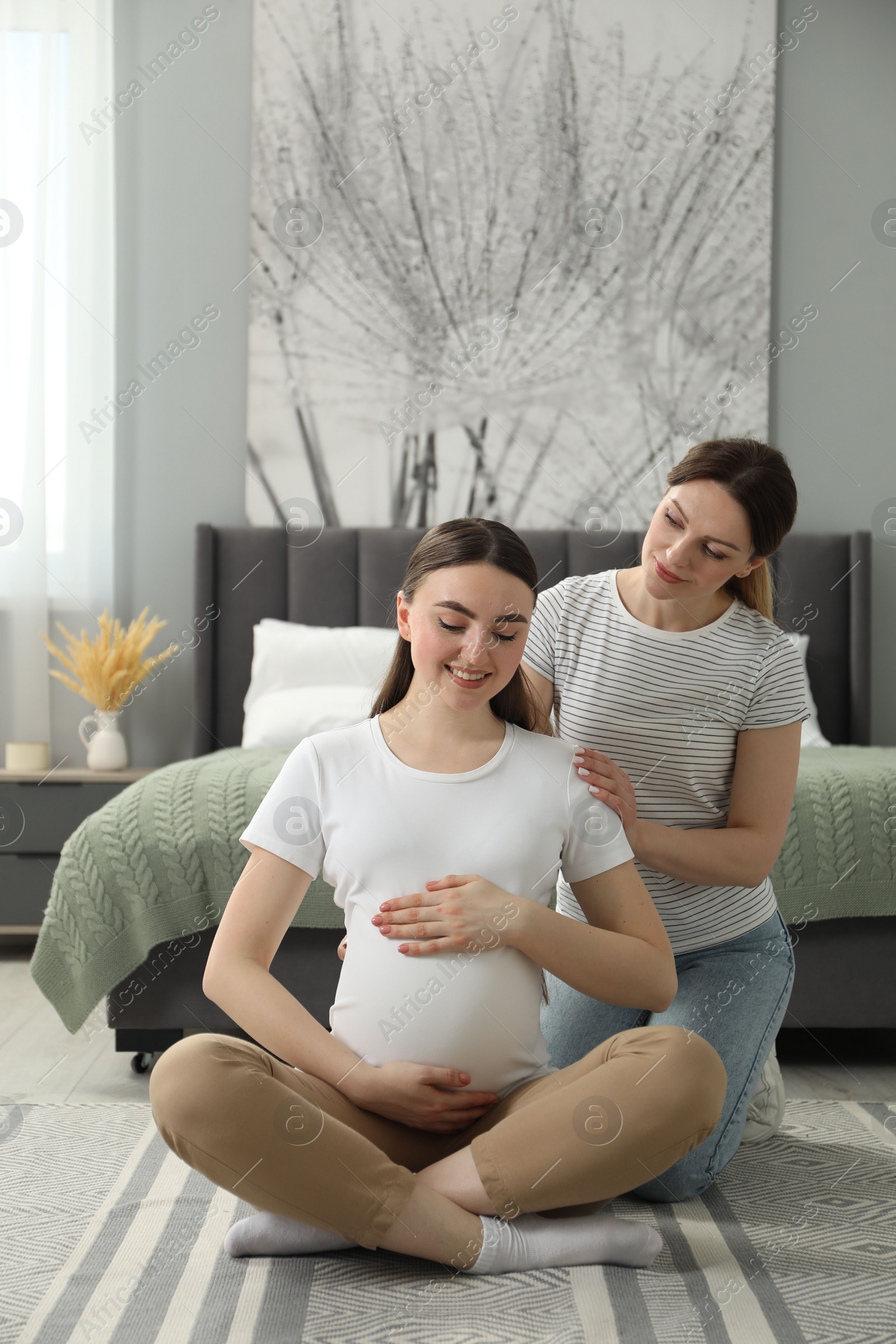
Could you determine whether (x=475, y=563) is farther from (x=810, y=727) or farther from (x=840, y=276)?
(x=840, y=276)

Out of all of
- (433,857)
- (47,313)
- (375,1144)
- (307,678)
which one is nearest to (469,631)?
(433,857)

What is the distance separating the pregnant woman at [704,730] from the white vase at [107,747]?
1.89 meters

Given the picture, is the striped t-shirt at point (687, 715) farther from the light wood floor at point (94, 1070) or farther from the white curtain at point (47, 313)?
the white curtain at point (47, 313)

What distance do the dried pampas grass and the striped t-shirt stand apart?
1.92 meters

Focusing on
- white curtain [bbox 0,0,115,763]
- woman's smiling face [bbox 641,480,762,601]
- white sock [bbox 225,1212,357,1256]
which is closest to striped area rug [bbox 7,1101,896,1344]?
white sock [bbox 225,1212,357,1256]

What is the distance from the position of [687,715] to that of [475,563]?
0.46m

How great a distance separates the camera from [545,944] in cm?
122

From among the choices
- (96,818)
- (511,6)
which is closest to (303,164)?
(511,6)

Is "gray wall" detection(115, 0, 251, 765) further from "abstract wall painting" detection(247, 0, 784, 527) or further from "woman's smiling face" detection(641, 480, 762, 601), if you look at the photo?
"woman's smiling face" detection(641, 480, 762, 601)

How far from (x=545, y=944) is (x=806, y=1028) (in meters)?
1.39

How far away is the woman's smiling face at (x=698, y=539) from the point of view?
4.77ft

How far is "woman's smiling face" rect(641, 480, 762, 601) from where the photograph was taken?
1.46m

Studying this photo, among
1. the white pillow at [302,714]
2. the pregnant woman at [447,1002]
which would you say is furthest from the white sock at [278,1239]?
the white pillow at [302,714]

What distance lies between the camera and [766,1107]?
1.66 meters
